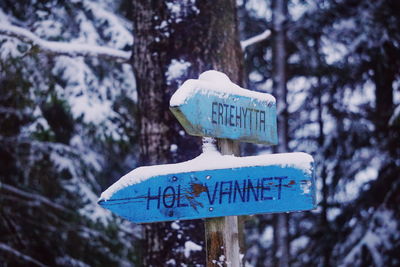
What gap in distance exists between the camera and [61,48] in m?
4.35

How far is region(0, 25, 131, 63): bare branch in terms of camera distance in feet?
14.0

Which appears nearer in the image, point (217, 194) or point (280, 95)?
point (217, 194)

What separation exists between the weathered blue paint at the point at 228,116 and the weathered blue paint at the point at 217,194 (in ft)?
0.64

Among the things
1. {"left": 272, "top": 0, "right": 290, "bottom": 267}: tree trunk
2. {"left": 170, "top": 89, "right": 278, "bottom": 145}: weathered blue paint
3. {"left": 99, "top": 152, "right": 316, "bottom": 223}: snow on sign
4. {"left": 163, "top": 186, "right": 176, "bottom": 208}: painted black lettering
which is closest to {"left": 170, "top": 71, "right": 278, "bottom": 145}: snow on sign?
{"left": 170, "top": 89, "right": 278, "bottom": 145}: weathered blue paint

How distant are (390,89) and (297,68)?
173 centimetres

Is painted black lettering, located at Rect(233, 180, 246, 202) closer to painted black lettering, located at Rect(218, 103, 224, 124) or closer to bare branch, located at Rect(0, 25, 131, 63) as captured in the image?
painted black lettering, located at Rect(218, 103, 224, 124)

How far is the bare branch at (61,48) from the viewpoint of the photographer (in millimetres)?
4273

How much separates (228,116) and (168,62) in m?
1.53

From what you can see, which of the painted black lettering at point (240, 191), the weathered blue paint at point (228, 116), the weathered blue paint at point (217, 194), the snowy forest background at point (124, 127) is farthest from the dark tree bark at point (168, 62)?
the painted black lettering at point (240, 191)

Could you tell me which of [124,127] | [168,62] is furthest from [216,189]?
[124,127]

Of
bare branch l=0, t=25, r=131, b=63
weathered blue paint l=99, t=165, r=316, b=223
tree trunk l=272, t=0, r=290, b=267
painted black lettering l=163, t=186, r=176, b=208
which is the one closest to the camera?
weathered blue paint l=99, t=165, r=316, b=223

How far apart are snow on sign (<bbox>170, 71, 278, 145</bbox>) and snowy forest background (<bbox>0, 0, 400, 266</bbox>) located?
1748mm

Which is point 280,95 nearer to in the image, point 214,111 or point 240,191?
point 214,111

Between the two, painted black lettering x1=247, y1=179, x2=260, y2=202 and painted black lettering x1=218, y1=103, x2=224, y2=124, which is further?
painted black lettering x1=218, y1=103, x2=224, y2=124
